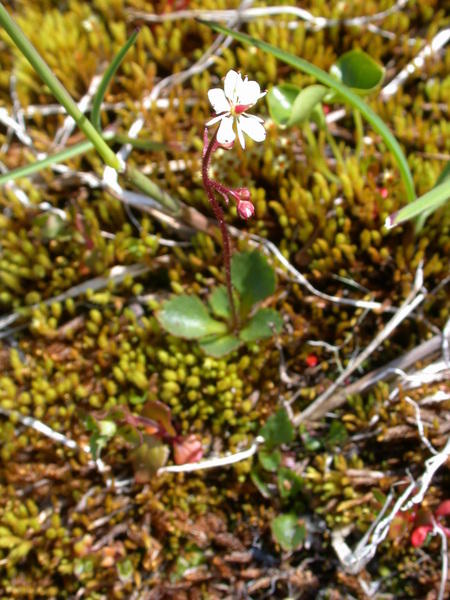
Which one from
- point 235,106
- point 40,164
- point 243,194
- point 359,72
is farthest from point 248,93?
point 359,72

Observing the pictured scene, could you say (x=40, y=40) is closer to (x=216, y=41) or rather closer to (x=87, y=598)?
(x=216, y=41)

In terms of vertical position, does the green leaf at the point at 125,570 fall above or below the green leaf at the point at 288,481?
below

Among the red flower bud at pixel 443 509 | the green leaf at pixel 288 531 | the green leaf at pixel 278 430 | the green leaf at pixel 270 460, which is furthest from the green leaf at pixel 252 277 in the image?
the red flower bud at pixel 443 509

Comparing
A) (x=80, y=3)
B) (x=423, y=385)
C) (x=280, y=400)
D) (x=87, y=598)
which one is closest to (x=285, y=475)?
(x=280, y=400)

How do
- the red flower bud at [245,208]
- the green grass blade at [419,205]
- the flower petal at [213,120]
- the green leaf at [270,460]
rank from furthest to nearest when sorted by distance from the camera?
the green leaf at [270,460] < the green grass blade at [419,205] < the red flower bud at [245,208] < the flower petal at [213,120]

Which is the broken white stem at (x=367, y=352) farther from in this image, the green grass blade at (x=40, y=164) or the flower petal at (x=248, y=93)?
the green grass blade at (x=40, y=164)

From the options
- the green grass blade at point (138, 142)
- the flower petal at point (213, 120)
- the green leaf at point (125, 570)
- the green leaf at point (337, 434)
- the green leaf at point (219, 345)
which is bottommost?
the green leaf at point (125, 570)
